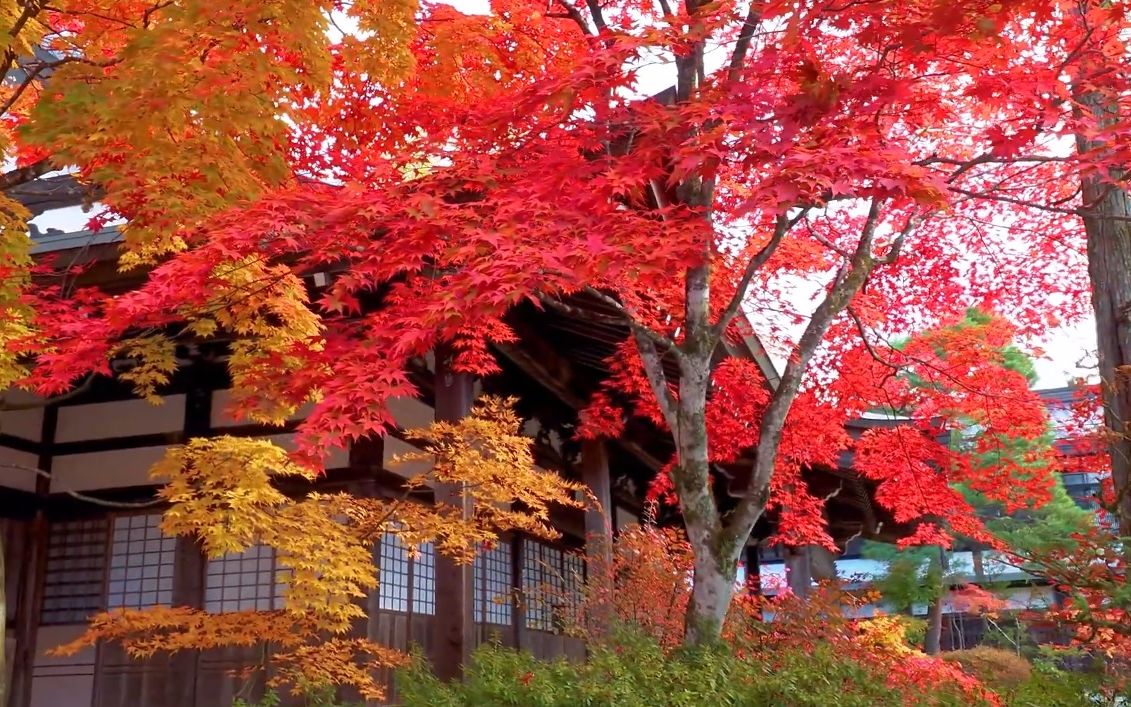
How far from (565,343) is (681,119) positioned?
4.96 m

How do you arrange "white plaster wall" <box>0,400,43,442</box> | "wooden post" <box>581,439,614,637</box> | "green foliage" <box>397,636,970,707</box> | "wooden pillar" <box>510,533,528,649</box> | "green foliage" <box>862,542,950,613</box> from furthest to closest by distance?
"green foliage" <box>862,542,950,613</box>, "wooden pillar" <box>510,533,528,649</box>, "white plaster wall" <box>0,400,43,442</box>, "wooden post" <box>581,439,614,637</box>, "green foliage" <box>397,636,970,707</box>

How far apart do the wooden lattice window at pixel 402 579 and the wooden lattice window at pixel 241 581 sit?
1091mm

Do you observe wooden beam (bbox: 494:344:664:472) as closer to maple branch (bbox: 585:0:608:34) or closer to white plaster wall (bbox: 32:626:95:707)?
maple branch (bbox: 585:0:608:34)

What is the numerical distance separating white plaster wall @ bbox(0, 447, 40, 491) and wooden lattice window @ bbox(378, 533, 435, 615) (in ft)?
12.4

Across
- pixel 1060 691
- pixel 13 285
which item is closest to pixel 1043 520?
pixel 1060 691

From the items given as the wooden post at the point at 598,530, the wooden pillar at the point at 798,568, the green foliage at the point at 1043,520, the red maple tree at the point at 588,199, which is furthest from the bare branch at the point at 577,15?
the green foliage at the point at 1043,520

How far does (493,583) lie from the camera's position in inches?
444

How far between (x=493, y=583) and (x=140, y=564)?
3.92 meters

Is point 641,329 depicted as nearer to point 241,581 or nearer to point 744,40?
point 744,40

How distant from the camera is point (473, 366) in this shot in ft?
26.0

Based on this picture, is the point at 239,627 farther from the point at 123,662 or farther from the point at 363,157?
the point at 363,157

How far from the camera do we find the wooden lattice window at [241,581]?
372 inches

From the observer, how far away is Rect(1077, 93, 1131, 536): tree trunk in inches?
253

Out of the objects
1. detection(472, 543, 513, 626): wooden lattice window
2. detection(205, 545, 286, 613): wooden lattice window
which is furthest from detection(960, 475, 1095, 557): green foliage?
detection(205, 545, 286, 613): wooden lattice window
